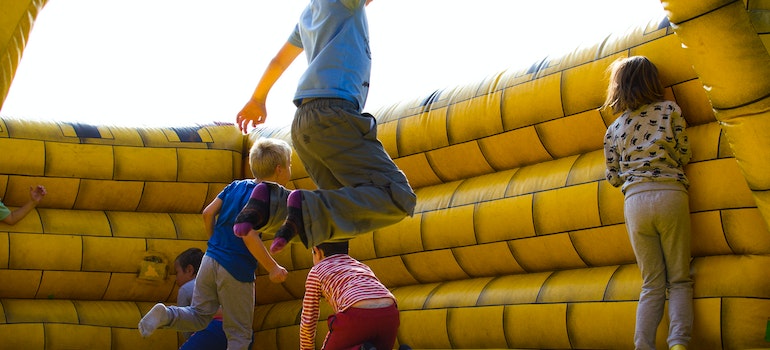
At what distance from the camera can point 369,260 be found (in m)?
3.12

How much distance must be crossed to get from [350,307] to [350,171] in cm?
49

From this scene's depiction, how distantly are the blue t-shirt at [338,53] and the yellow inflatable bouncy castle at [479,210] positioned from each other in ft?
1.93

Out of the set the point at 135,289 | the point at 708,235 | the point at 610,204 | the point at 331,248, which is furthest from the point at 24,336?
the point at 708,235

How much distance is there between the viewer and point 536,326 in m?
2.43

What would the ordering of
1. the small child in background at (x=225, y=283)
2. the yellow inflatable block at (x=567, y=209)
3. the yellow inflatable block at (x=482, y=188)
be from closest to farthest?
the yellow inflatable block at (x=567, y=209)
the small child in background at (x=225, y=283)
the yellow inflatable block at (x=482, y=188)

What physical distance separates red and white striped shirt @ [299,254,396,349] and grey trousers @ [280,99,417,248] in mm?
405

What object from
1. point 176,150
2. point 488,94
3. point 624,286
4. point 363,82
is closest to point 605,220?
point 624,286

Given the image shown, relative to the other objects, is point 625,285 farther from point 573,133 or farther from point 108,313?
point 108,313

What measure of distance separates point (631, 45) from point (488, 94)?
1.83 feet

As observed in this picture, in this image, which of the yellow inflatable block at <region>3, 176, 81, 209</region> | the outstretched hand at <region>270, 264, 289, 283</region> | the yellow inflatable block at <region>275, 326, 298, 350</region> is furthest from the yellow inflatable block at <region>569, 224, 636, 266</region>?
the yellow inflatable block at <region>3, 176, 81, 209</region>

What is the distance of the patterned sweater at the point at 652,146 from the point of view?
2168mm

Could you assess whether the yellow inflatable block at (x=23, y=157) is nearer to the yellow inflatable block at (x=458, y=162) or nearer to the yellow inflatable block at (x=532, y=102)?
the yellow inflatable block at (x=458, y=162)

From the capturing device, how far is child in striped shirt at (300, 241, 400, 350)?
7.07ft

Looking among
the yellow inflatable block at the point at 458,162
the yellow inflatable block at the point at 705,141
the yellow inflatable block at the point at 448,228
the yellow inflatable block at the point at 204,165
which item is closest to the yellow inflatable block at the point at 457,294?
the yellow inflatable block at the point at 448,228
